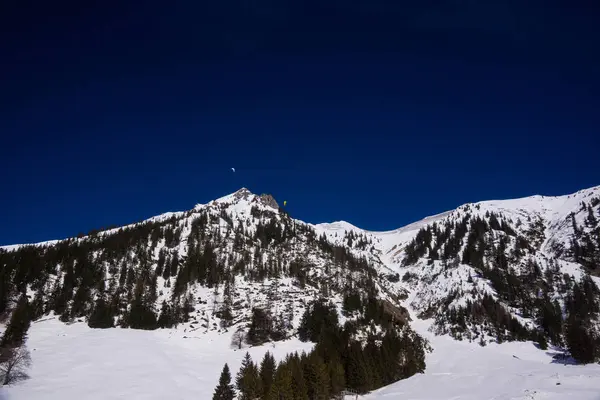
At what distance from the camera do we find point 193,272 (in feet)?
424

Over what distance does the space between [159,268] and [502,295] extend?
5462 inches

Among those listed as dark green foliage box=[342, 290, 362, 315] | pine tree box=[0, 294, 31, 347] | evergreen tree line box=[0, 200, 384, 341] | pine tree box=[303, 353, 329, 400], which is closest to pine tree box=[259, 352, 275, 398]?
pine tree box=[303, 353, 329, 400]

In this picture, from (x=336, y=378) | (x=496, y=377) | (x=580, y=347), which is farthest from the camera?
(x=580, y=347)

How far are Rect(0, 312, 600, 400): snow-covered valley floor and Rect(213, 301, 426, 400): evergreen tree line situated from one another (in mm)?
3515

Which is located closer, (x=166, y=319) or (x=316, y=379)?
(x=316, y=379)

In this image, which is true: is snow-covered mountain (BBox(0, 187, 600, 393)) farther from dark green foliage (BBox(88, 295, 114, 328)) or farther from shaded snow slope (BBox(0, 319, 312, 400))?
shaded snow slope (BBox(0, 319, 312, 400))

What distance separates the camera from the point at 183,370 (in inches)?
2800

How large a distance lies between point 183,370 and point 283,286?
58.8m

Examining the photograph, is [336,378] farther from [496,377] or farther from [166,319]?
[166,319]

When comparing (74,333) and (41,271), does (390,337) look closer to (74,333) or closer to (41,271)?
(74,333)

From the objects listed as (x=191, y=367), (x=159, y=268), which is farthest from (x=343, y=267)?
(x=191, y=367)

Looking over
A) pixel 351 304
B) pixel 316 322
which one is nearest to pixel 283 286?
pixel 351 304

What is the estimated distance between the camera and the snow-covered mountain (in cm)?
9919

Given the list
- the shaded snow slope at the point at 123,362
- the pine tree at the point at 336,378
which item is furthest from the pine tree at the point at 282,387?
the shaded snow slope at the point at 123,362
